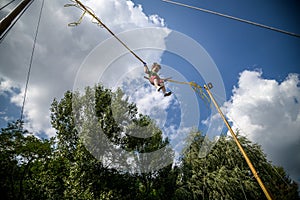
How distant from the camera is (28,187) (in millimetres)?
13344

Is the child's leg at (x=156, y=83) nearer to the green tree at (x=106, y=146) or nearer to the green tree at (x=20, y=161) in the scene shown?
the green tree at (x=106, y=146)

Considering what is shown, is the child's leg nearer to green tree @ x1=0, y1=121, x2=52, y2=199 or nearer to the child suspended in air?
the child suspended in air

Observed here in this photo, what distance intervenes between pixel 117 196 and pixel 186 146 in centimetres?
744

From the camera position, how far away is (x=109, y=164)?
14164mm

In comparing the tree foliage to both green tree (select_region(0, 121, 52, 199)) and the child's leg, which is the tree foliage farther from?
the child's leg

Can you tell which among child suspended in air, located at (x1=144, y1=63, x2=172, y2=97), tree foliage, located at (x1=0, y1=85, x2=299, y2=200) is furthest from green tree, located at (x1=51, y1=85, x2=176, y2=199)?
child suspended in air, located at (x1=144, y1=63, x2=172, y2=97)

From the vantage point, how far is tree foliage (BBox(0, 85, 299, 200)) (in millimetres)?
12398

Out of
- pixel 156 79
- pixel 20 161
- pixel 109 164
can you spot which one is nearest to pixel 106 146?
pixel 109 164

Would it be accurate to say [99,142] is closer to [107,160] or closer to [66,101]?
[107,160]

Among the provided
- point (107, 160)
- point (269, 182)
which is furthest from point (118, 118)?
point (269, 182)

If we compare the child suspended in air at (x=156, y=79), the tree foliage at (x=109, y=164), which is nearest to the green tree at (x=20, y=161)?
the tree foliage at (x=109, y=164)

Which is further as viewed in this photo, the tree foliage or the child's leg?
the tree foliage

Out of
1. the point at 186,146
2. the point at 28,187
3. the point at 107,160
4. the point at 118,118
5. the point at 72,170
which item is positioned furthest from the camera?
the point at 186,146

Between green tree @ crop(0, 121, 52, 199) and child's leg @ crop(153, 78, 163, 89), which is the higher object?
green tree @ crop(0, 121, 52, 199)
